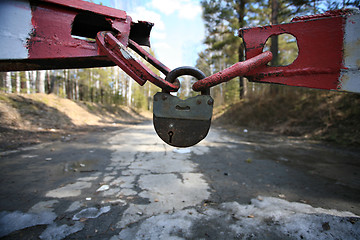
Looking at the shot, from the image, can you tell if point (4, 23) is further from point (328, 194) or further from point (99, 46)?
point (328, 194)

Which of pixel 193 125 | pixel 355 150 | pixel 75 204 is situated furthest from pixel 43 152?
pixel 355 150

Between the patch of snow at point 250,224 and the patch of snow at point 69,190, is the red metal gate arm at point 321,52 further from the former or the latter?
the patch of snow at point 69,190

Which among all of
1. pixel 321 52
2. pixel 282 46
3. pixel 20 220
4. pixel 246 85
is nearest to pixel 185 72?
pixel 321 52

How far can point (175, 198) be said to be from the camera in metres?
2.02

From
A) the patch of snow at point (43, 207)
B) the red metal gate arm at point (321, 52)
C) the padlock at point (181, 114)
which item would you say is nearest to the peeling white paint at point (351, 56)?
the red metal gate arm at point (321, 52)

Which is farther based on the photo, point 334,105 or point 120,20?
point 334,105

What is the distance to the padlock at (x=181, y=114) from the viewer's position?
111cm

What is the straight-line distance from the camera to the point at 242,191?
7.43 feet

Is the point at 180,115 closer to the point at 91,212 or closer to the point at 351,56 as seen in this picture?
the point at 351,56

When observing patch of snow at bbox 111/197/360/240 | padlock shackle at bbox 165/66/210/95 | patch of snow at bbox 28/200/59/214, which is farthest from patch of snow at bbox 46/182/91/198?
padlock shackle at bbox 165/66/210/95

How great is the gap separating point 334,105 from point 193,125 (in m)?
7.88

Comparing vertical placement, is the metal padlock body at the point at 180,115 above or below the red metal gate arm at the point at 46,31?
below

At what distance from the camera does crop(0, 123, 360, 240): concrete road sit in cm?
147

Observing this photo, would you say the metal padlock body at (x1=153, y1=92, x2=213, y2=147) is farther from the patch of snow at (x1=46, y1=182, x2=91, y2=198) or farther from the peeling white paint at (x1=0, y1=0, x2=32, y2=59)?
the patch of snow at (x1=46, y1=182, x2=91, y2=198)
